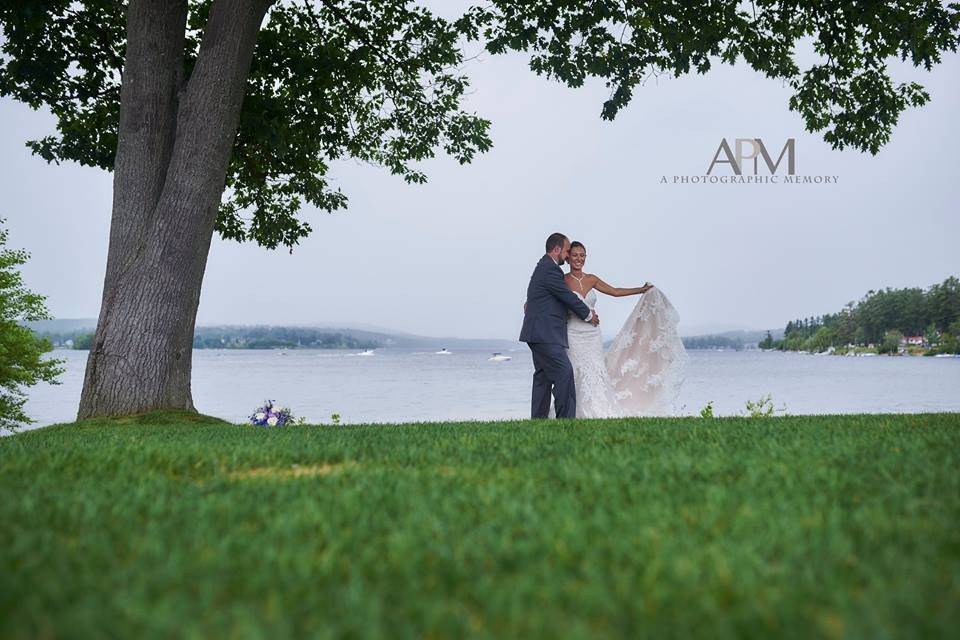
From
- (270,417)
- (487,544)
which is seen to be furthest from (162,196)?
(487,544)

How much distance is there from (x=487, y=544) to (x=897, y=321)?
116 meters

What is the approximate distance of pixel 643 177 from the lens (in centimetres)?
3253

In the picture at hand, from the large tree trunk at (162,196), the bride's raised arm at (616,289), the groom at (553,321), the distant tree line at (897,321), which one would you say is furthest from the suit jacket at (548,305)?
the distant tree line at (897,321)

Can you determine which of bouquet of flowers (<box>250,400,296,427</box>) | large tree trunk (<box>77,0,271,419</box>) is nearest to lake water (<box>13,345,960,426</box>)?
bouquet of flowers (<box>250,400,296,427</box>)

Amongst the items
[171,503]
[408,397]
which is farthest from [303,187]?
[408,397]

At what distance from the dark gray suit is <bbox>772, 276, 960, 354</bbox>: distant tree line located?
3959 inches

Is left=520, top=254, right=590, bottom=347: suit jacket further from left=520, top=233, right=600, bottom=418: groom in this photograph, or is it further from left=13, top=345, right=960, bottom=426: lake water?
left=13, top=345, right=960, bottom=426: lake water

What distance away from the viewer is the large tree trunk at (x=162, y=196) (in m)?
11.3

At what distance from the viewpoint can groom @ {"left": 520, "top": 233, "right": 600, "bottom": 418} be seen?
39.1 ft

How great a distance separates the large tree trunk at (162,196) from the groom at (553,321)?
497cm

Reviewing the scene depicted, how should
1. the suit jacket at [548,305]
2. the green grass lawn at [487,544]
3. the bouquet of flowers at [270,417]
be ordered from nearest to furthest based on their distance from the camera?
the green grass lawn at [487,544]
the suit jacket at [548,305]
the bouquet of flowers at [270,417]

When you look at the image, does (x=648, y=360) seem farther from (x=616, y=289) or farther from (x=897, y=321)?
(x=897, y=321)

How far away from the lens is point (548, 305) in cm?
1199

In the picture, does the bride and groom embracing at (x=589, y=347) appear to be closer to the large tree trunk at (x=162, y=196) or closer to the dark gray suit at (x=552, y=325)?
the dark gray suit at (x=552, y=325)
